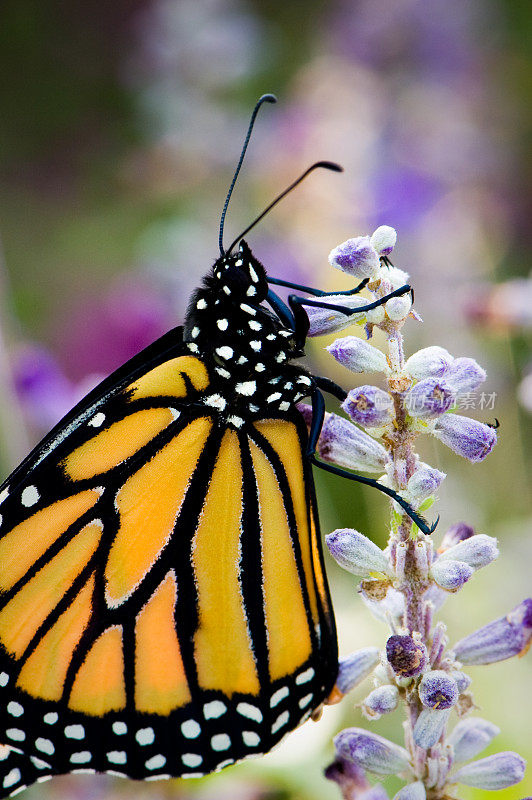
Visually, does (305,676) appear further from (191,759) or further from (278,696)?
(191,759)

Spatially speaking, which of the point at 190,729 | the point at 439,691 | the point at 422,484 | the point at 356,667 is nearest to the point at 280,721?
the point at 190,729

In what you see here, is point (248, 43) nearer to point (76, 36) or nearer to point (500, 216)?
point (500, 216)

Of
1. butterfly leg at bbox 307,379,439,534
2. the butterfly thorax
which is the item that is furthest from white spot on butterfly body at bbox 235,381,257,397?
butterfly leg at bbox 307,379,439,534

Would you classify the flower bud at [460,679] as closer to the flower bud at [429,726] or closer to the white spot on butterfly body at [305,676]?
the flower bud at [429,726]

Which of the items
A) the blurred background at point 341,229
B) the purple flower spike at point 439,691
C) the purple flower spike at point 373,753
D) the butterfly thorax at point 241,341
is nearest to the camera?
the purple flower spike at point 439,691

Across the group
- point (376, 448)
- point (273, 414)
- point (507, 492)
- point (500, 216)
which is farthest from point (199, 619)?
point (500, 216)

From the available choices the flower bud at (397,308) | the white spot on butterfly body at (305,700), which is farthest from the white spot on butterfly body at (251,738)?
the flower bud at (397,308)
